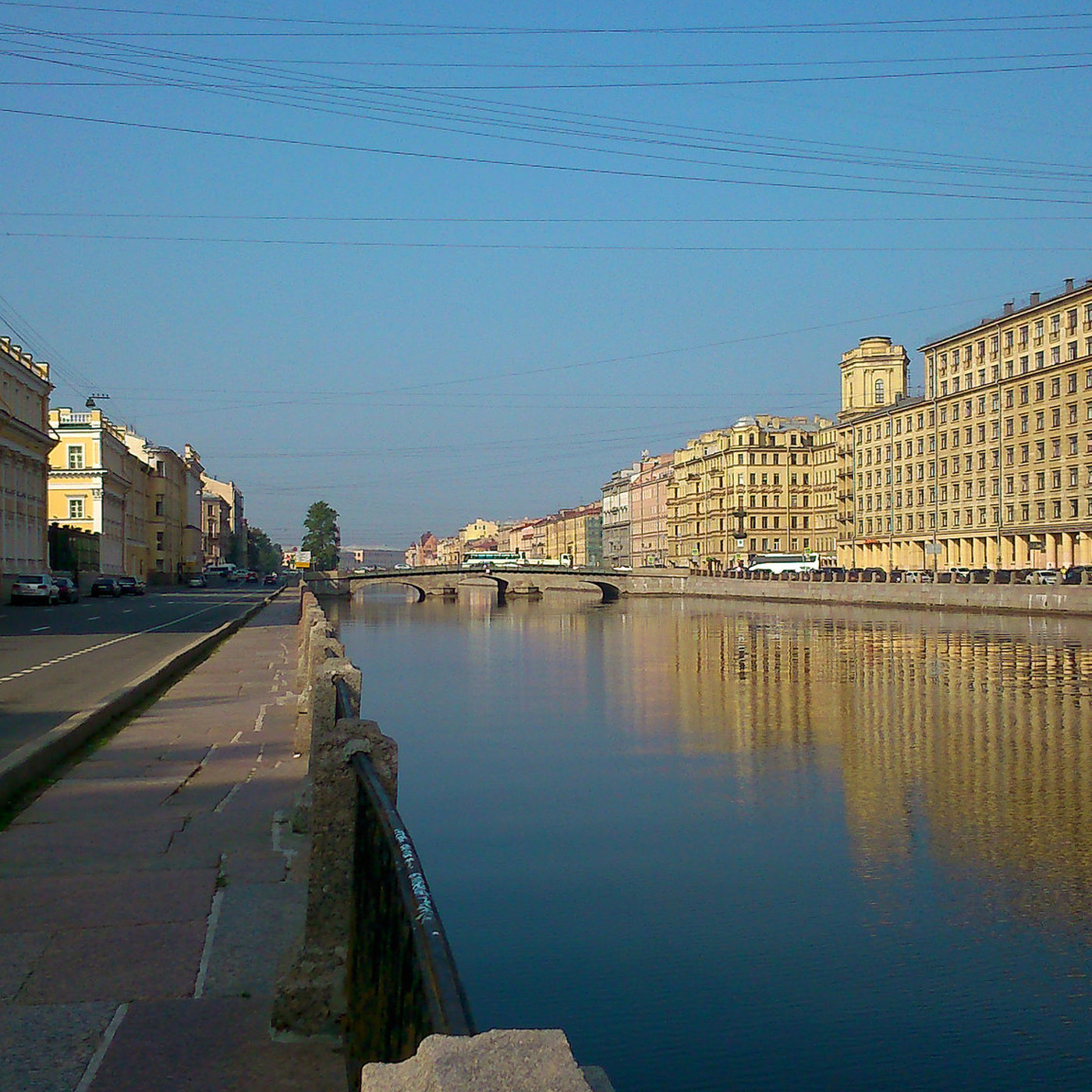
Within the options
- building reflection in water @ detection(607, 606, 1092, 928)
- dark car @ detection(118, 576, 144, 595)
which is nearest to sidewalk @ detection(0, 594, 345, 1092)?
building reflection in water @ detection(607, 606, 1092, 928)

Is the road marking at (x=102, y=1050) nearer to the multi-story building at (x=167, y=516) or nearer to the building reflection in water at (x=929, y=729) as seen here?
the building reflection in water at (x=929, y=729)

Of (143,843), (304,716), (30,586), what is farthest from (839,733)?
(30,586)

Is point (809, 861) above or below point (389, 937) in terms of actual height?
below

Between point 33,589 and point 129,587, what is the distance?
80.2 ft

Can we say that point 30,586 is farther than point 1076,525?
No

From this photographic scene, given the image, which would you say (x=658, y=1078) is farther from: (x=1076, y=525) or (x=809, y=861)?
(x=1076, y=525)

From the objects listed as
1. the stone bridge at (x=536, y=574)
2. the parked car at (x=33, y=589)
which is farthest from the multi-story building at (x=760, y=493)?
the parked car at (x=33, y=589)

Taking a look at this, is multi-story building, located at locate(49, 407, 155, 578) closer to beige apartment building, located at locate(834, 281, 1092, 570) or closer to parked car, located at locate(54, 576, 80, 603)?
parked car, located at locate(54, 576, 80, 603)

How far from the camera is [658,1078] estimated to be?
8.24 m

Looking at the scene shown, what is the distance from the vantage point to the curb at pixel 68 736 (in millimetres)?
10797

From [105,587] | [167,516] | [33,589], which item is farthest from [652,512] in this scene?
[33,589]

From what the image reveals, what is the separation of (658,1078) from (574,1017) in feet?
3.18

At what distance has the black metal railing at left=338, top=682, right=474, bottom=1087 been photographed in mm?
2932

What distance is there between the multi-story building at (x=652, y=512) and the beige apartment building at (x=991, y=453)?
206ft
